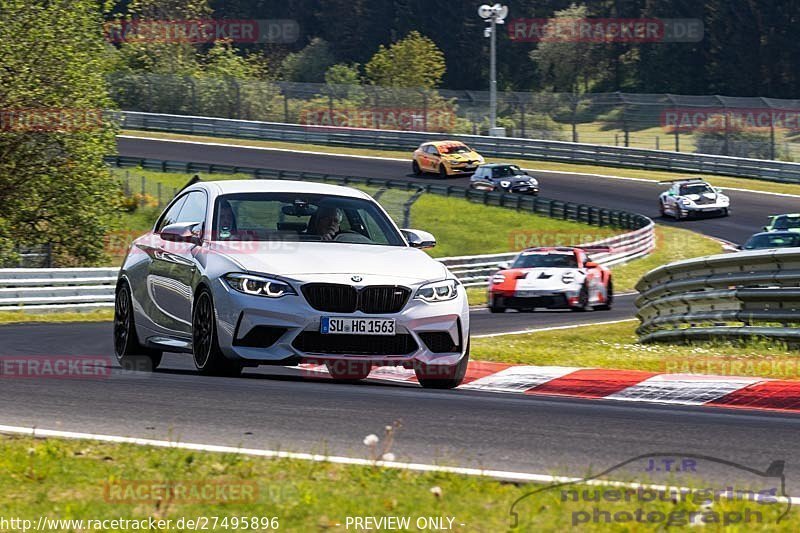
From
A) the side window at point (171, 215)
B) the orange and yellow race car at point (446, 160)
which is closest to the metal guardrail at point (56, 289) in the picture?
the side window at point (171, 215)

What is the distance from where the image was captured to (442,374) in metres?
9.98

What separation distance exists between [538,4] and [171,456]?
314 ft

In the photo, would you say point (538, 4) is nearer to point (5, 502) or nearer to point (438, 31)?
point (438, 31)

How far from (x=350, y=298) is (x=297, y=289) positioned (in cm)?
38

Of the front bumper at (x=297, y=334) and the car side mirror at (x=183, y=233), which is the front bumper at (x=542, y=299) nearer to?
the car side mirror at (x=183, y=233)

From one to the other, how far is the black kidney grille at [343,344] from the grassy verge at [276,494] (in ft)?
9.36

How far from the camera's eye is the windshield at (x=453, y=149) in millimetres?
53312

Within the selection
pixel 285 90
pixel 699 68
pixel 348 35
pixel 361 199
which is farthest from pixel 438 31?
pixel 361 199

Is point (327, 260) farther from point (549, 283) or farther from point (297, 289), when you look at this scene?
point (549, 283)

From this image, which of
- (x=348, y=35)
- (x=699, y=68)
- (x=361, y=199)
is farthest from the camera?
(x=348, y=35)

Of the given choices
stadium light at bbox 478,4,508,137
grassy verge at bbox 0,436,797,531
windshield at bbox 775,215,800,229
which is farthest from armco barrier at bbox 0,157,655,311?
grassy verge at bbox 0,436,797,531

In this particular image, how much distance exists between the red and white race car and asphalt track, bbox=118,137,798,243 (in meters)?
15.8

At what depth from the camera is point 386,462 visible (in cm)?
613

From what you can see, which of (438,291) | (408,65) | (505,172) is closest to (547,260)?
(438,291)
